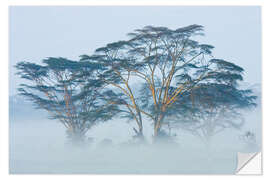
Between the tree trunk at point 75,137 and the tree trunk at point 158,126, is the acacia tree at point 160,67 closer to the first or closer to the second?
the tree trunk at point 158,126

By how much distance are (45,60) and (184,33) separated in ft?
11.5

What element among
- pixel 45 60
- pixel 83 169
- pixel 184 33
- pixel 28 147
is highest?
pixel 184 33

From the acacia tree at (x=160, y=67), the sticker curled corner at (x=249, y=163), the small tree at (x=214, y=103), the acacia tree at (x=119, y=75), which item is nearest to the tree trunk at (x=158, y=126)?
the acacia tree at (x=160, y=67)

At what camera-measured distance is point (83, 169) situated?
7816 millimetres

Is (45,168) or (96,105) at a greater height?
(96,105)

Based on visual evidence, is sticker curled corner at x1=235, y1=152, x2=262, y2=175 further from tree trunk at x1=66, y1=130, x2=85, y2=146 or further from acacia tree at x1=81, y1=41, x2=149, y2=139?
tree trunk at x1=66, y1=130, x2=85, y2=146

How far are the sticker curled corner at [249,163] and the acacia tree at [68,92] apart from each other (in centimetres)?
320

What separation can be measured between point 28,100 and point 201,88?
14.0 ft

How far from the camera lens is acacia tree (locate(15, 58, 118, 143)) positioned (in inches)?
316

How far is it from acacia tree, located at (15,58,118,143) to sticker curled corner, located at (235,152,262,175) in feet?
10.5

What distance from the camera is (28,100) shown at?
8.17m
